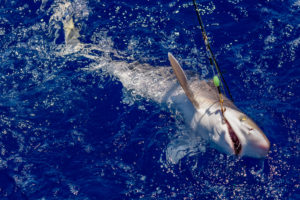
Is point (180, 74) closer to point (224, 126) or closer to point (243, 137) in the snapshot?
point (224, 126)

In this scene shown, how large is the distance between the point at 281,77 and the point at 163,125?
6.60 feet

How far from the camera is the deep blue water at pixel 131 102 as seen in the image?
395 centimetres

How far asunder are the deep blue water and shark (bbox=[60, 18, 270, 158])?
0.17m

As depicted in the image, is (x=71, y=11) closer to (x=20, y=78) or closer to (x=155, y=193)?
(x=20, y=78)

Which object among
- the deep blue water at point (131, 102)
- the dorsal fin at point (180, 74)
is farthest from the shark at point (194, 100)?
the deep blue water at point (131, 102)

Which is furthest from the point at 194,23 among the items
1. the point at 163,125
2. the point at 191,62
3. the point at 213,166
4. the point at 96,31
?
the point at 213,166

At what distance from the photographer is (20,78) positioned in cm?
530

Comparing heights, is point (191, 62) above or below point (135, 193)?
above

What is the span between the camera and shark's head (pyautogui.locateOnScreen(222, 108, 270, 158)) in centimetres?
325

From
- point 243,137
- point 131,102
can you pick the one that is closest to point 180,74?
point 243,137

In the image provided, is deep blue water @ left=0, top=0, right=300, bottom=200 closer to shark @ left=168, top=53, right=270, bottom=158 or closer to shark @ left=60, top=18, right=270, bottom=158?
shark @ left=60, top=18, right=270, bottom=158

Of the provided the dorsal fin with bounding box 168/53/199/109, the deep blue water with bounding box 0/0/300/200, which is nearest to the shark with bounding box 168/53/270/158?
the dorsal fin with bounding box 168/53/199/109

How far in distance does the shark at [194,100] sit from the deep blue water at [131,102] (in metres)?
0.17

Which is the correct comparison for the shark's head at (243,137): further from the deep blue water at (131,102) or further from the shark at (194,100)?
the deep blue water at (131,102)
